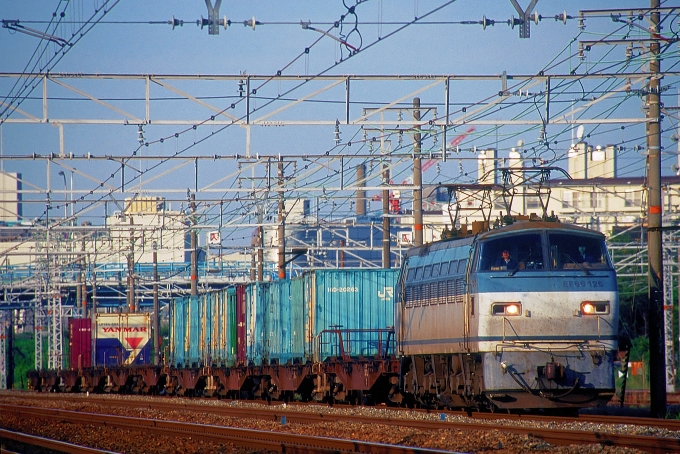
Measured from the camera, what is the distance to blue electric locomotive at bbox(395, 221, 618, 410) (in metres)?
17.5

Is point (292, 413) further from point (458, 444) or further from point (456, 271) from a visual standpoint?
point (458, 444)

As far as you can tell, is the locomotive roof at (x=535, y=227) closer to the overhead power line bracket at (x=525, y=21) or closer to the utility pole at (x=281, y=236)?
the overhead power line bracket at (x=525, y=21)

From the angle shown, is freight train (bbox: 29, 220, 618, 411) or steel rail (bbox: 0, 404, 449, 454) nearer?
steel rail (bbox: 0, 404, 449, 454)

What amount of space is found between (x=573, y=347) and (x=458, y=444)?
463cm

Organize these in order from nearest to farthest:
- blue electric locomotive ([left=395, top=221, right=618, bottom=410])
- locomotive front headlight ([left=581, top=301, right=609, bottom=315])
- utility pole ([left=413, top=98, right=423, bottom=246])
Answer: blue electric locomotive ([left=395, top=221, right=618, bottom=410]) < locomotive front headlight ([left=581, top=301, right=609, bottom=315]) < utility pole ([left=413, top=98, right=423, bottom=246])

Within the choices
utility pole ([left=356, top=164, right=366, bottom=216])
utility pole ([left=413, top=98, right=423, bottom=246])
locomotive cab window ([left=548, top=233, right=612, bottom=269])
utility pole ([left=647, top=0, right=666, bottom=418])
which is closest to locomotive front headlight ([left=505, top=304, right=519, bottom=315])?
locomotive cab window ([left=548, top=233, right=612, bottom=269])

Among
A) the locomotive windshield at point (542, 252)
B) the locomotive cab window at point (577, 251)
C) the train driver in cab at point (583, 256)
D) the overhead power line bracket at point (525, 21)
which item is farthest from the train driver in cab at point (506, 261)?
the overhead power line bracket at point (525, 21)

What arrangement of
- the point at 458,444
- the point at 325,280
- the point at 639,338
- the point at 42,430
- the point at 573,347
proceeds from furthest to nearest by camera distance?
the point at 639,338 < the point at 325,280 < the point at 42,430 < the point at 573,347 < the point at 458,444

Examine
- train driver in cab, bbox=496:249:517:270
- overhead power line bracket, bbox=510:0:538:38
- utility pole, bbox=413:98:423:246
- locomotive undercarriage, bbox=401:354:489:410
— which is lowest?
locomotive undercarriage, bbox=401:354:489:410

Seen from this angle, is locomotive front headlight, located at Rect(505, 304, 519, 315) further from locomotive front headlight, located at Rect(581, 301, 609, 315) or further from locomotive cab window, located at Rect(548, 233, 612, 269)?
locomotive front headlight, located at Rect(581, 301, 609, 315)

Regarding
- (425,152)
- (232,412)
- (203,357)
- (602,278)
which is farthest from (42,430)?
(203,357)

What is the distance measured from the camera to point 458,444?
44.8 ft

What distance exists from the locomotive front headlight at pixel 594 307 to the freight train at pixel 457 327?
17mm

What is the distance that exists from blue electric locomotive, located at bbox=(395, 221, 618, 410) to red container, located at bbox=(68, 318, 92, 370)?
31.8 meters
